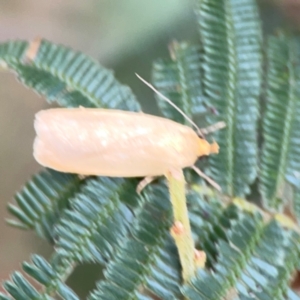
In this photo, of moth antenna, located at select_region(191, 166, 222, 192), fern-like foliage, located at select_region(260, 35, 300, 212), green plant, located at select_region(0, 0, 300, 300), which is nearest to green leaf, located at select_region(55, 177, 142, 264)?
green plant, located at select_region(0, 0, 300, 300)

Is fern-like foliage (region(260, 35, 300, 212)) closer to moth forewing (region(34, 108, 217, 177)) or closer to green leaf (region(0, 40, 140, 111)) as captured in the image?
moth forewing (region(34, 108, 217, 177))

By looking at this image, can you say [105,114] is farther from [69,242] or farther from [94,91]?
[69,242]

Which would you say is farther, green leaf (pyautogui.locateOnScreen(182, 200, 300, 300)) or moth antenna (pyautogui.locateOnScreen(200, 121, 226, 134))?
moth antenna (pyautogui.locateOnScreen(200, 121, 226, 134))

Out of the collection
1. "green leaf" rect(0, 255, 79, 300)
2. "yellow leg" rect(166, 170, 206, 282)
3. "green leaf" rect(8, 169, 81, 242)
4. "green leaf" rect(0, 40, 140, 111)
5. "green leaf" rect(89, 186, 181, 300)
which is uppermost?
"green leaf" rect(0, 40, 140, 111)

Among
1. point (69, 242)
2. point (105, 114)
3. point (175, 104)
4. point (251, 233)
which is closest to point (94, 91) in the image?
point (105, 114)

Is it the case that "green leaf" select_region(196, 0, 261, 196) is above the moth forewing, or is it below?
above

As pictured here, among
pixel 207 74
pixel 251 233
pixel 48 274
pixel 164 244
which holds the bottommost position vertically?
pixel 48 274
